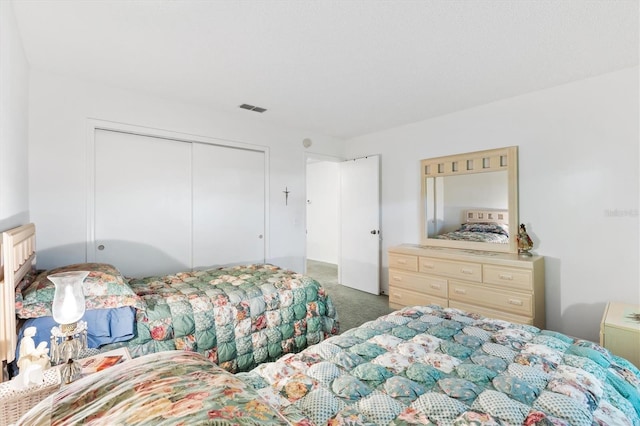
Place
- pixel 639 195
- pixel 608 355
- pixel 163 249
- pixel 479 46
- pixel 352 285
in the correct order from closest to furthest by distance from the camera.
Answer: pixel 608 355 → pixel 479 46 → pixel 639 195 → pixel 163 249 → pixel 352 285

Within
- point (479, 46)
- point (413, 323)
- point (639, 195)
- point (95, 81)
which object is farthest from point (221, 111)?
point (639, 195)

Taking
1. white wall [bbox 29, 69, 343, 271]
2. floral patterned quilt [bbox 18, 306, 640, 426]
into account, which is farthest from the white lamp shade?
white wall [bbox 29, 69, 343, 271]

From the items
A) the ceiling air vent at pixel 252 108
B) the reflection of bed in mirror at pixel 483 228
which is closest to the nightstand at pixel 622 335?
the reflection of bed in mirror at pixel 483 228

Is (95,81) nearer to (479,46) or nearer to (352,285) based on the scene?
(479,46)

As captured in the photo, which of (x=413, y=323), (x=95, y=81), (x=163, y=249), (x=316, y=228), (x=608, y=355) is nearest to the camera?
(x=608, y=355)

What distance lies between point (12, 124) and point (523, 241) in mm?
4206

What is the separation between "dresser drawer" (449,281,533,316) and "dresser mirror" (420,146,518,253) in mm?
559

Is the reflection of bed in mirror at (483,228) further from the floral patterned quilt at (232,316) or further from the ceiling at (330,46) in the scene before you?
the floral patterned quilt at (232,316)

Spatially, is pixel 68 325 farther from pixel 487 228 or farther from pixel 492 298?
pixel 487 228

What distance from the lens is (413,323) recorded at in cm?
171

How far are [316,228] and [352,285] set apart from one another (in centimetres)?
282

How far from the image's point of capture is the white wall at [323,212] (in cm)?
709

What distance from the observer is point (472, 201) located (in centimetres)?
357

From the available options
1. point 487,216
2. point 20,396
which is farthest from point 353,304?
point 20,396
